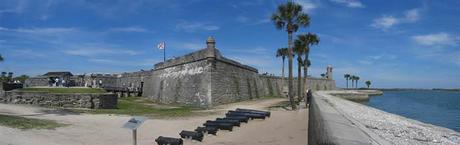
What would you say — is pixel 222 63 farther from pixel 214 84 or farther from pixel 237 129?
pixel 237 129

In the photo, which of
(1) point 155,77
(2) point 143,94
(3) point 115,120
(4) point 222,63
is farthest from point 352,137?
(2) point 143,94

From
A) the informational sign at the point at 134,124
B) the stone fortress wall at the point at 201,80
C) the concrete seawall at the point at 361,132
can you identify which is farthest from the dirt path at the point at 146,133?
the stone fortress wall at the point at 201,80

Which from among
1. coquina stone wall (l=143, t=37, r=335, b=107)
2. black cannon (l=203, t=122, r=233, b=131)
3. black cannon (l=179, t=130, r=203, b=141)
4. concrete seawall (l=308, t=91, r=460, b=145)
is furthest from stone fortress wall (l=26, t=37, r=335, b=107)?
concrete seawall (l=308, t=91, r=460, b=145)

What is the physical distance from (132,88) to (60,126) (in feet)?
107

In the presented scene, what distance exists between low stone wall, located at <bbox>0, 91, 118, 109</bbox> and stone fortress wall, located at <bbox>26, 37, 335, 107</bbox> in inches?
280

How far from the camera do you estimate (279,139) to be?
1482 centimetres

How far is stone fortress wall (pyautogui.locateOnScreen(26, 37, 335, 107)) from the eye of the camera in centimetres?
3006

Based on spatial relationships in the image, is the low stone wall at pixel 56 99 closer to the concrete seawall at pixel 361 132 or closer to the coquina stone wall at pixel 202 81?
the coquina stone wall at pixel 202 81

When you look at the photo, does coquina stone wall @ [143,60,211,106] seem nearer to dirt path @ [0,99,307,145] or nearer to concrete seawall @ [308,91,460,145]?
dirt path @ [0,99,307,145]

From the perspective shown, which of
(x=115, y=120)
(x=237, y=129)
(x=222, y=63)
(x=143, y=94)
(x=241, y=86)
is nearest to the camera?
(x=237, y=129)

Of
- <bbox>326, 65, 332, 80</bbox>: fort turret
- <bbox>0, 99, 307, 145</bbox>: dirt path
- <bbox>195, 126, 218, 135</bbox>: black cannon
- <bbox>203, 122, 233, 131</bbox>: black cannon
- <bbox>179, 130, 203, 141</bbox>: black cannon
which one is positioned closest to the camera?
<bbox>0, 99, 307, 145</bbox>: dirt path

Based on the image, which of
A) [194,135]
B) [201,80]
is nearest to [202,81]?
[201,80]

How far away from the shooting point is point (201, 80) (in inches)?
1195

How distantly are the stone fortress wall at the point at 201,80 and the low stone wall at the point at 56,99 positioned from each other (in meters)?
7.12
